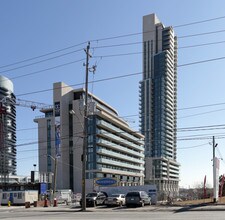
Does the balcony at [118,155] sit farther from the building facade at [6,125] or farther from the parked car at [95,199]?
the parked car at [95,199]

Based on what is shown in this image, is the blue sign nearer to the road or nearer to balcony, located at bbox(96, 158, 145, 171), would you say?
the road

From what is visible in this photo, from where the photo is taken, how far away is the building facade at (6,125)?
123m

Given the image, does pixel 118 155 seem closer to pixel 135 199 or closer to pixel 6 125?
pixel 6 125

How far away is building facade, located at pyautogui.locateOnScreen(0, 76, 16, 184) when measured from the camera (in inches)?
4828

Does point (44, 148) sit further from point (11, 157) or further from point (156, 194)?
point (156, 194)

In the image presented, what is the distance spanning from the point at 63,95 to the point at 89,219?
101683 mm

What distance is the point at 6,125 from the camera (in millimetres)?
150875

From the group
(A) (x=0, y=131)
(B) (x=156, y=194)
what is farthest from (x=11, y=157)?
(B) (x=156, y=194)

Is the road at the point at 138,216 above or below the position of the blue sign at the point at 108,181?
above

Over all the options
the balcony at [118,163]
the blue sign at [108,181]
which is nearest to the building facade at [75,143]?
the balcony at [118,163]

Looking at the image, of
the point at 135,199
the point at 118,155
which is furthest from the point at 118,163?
the point at 135,199

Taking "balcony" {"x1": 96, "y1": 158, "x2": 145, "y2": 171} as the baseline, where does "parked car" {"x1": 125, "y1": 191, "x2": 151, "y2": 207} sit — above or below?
above

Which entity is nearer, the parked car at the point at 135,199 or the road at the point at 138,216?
the road at the point at 138,216

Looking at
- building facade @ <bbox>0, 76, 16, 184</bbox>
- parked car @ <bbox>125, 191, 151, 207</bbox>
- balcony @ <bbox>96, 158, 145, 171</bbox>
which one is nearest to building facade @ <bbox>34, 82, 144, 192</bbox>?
balcony @ <bbox>96, 158, 145, 171</bbox>
